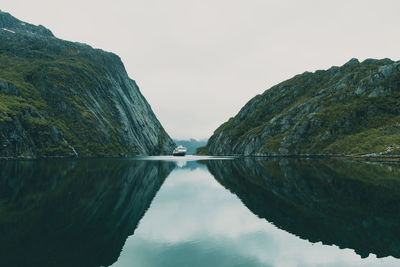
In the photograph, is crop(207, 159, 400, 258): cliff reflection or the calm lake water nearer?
the calm lake water

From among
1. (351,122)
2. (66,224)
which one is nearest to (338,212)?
(66,224)

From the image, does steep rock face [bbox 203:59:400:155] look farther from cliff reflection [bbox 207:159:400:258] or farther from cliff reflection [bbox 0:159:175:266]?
cliff reflection [bbox 0:159:175:266]

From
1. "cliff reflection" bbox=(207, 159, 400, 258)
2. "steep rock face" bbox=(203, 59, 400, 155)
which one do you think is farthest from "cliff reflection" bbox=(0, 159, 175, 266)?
"steep rock face" bbox=(203, 59, 400, 155)

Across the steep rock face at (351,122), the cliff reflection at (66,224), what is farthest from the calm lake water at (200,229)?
the steep rock face at (351,122)

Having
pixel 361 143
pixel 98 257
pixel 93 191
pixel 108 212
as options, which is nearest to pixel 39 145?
pixel 93 191

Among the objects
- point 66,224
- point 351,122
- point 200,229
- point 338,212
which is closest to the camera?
point 66,224

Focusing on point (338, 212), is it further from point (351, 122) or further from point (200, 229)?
point (351, 122)

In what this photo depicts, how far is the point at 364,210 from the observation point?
25484 millimetres

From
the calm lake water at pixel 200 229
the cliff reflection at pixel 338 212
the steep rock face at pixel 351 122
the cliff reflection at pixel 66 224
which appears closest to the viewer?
the cliff reflection at pixel 66 224

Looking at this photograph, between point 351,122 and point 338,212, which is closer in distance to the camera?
point 338,212

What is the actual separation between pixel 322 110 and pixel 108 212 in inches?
7552

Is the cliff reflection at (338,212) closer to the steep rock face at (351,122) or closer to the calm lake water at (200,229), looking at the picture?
the calm lake water at (200,229)

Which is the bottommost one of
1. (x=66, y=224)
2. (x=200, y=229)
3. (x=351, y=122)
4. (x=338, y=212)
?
(x=200, y=229)

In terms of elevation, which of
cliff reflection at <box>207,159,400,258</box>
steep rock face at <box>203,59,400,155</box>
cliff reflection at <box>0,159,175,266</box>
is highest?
steep rock face at <box>203,59,400,155</box>
